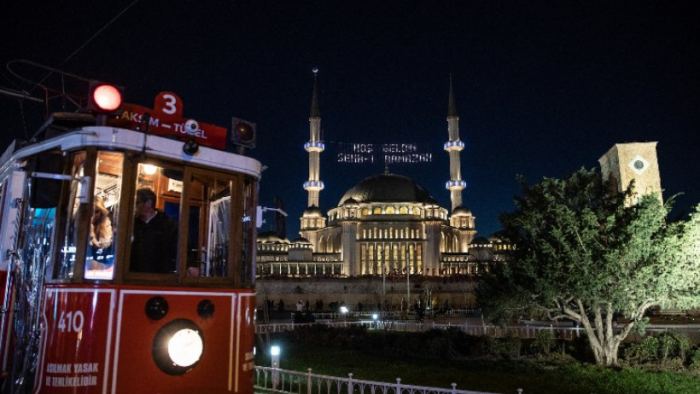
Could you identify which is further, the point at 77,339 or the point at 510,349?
the point at 510,349

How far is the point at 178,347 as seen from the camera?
15.4 feet

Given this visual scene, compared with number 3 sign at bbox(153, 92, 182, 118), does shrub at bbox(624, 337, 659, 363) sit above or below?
below

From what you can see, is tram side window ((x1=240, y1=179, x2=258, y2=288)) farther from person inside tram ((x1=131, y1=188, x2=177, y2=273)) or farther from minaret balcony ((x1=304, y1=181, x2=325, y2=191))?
minaret balcony ((x1=304, y1=181, x2=325, y2=191))

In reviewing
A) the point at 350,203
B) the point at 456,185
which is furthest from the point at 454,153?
the point at 350,203

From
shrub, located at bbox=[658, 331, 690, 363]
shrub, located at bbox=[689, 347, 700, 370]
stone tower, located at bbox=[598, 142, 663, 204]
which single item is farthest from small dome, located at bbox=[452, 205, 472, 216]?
shrub, located at bbox=[689, 347, 700, 370]

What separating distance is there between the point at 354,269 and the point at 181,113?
223 feet

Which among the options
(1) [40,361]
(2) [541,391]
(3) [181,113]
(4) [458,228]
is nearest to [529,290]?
(2) [541,391]

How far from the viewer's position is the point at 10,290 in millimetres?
5176

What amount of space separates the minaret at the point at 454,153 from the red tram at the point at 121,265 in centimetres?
7511

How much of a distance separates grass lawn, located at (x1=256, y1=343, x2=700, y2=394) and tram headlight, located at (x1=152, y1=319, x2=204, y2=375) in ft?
27.9

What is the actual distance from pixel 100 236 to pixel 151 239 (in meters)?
0.46

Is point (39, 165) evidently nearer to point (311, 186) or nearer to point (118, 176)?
point (118, 176)

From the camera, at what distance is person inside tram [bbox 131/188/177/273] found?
193 inches

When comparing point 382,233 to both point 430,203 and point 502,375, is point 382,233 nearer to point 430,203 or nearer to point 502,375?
point 430,203
